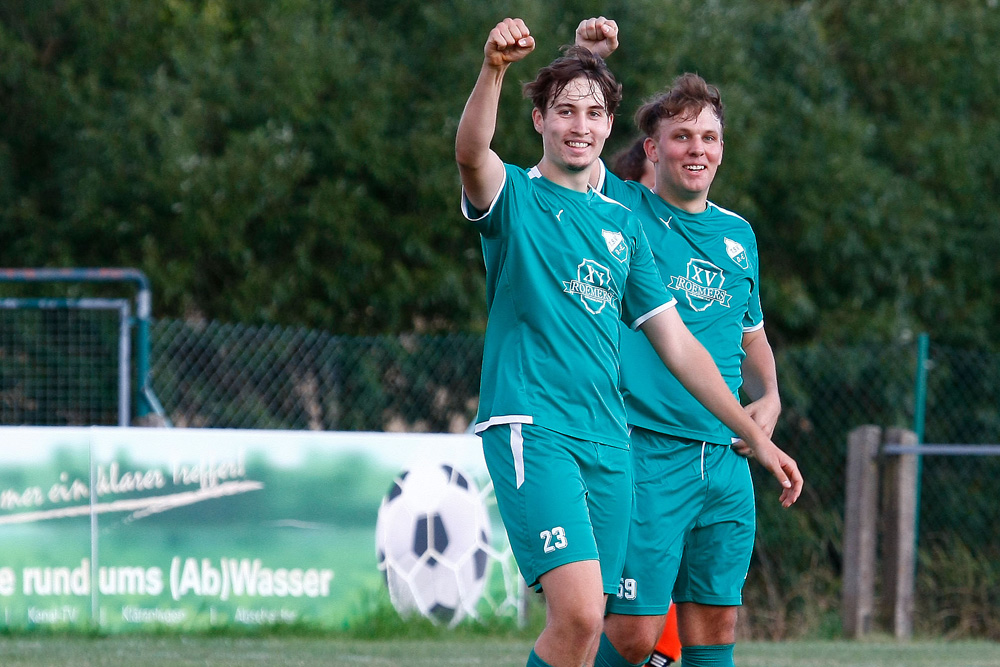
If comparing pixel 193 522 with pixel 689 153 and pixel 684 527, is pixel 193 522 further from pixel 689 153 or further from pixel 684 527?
pixel 689 153

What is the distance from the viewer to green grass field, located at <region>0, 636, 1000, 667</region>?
19.3 feet

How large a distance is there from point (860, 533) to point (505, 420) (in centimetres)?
573

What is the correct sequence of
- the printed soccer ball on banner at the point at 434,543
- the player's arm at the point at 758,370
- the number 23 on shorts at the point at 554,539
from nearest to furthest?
1. the number 23 on shorts at the point at 554,539
2. the player's arm at the point at 758,370
3. the printed soccer ball on banner at the point at 434,543

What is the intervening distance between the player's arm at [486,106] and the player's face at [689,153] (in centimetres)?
117

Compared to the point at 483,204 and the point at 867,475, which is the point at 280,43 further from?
the point at 483,204

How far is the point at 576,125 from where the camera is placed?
135 inches

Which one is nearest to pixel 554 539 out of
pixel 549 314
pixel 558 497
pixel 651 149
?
pixel 558 497

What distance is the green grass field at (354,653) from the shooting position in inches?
231

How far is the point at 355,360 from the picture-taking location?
9219 millimetres

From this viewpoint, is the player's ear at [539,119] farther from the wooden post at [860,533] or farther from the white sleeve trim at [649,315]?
the wooden post at [860,533]

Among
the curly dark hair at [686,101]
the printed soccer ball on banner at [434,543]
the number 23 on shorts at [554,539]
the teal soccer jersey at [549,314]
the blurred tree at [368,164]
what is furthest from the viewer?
the blurred tree at [368,164]

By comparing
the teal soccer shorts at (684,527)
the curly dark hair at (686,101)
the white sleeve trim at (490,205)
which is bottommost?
the teal soccer shorts at (684,527)

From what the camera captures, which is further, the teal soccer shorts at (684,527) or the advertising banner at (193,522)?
the advertising banner at (193,522)

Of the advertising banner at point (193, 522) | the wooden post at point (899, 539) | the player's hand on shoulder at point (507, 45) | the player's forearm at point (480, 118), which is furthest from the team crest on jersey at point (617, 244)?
the wooden post at point (899, 539)
